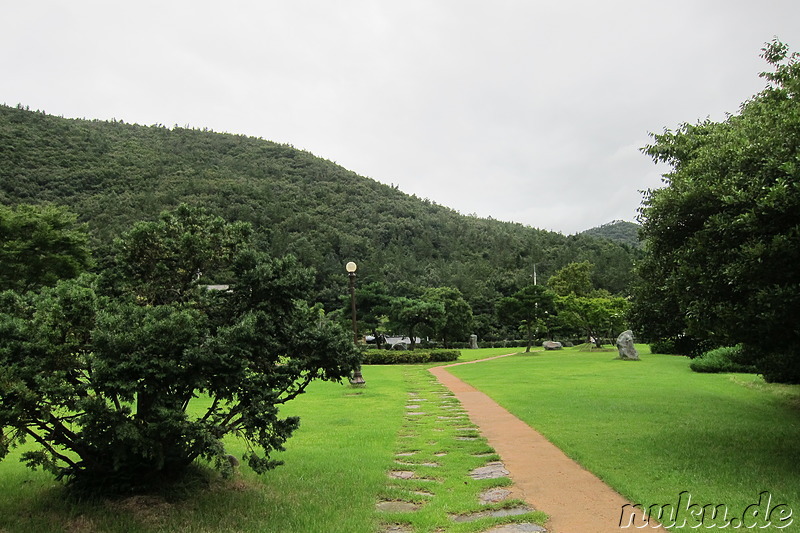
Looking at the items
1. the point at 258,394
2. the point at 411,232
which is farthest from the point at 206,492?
the point at 411,232

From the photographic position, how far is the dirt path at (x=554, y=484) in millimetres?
4887

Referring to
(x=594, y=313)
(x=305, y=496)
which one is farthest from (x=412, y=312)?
(x=305, y=496)

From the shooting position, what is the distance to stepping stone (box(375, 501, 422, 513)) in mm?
5434

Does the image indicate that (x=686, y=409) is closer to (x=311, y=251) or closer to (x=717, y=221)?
(x=717, y=221)

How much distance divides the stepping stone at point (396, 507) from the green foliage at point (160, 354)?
4.48ft

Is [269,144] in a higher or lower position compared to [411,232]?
higher

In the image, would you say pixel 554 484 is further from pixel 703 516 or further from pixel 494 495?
pixel 703 516

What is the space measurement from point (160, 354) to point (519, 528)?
3.72 metres

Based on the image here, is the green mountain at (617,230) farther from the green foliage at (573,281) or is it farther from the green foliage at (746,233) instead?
the green foliage at (746,233)

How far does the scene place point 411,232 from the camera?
86000 mm

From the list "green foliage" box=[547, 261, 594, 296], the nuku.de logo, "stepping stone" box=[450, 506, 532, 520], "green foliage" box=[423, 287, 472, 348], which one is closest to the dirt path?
the nuku.de logo

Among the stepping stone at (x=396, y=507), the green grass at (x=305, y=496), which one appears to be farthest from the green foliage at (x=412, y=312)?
the stepping stone at (x=396, y=507)

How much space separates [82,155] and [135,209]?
2418 cm

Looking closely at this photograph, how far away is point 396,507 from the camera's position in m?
5.55
